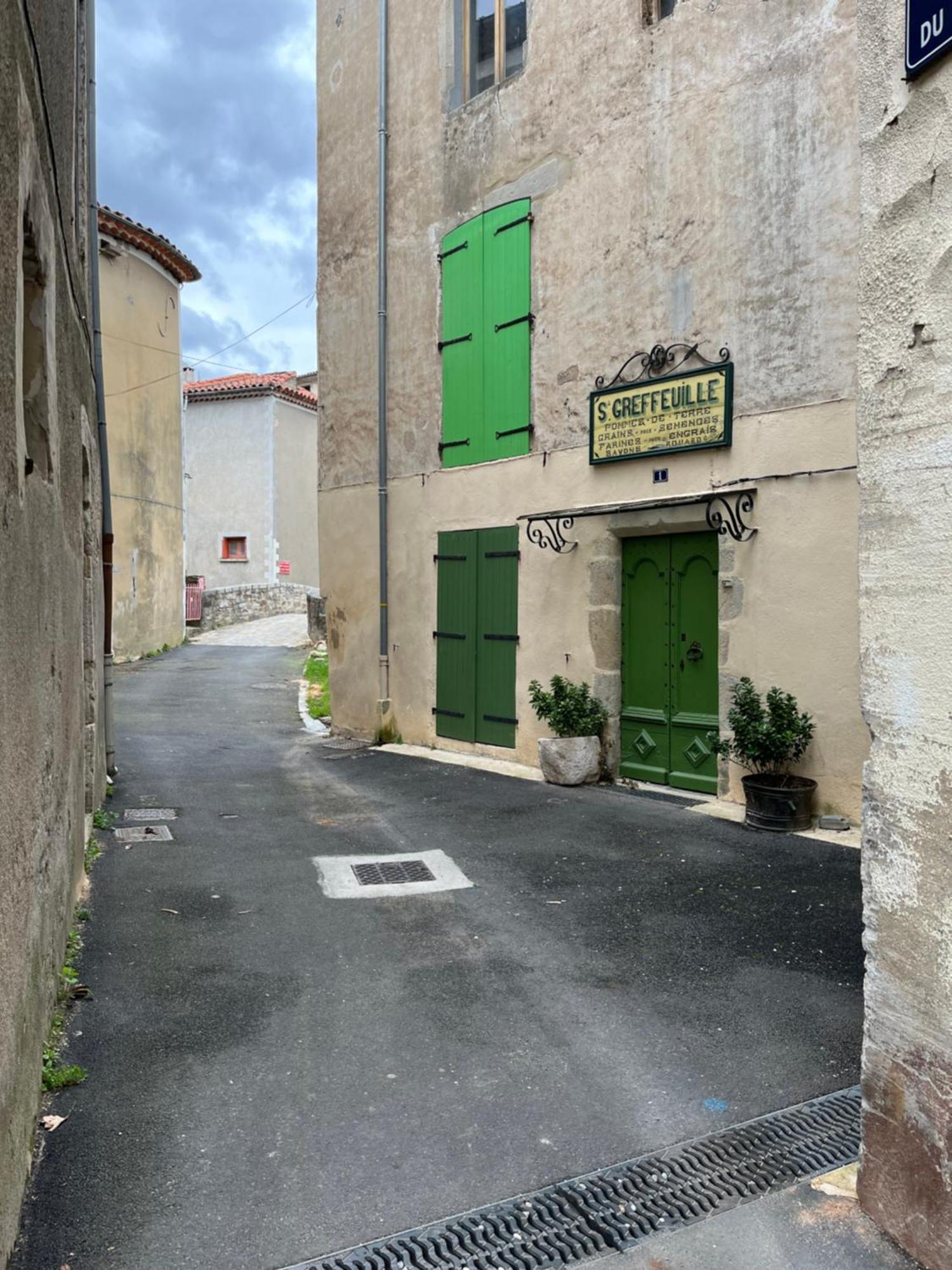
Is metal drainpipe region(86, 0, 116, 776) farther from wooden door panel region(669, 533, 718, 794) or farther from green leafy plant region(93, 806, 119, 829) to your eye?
wooden door panel region(669, 533, 718, 794)

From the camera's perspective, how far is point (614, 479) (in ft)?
26.2

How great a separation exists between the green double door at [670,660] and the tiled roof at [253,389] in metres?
23.3

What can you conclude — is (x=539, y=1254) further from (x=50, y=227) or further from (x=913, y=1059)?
(x=50, y=227)

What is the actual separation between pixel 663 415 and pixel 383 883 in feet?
14.1

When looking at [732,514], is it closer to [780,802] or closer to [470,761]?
[780,802]

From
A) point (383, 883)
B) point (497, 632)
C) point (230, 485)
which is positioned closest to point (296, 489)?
point (230, 485)

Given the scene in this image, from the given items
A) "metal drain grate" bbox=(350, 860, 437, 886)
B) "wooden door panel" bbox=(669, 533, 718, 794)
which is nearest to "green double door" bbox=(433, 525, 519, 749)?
"wooden door panel" bbox=(669, 533, 718, 794)

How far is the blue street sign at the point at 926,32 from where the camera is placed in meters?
2.04

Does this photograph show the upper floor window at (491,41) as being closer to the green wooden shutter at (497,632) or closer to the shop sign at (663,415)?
the shop sign at (663,415)

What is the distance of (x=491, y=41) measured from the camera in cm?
939

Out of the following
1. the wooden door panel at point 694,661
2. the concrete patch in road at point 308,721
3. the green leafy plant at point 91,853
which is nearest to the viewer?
the green leafy plant at point 91,853

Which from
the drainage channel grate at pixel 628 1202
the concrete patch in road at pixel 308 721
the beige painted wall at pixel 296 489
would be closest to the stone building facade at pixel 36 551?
the drainage channel grate at pixel 628 1202

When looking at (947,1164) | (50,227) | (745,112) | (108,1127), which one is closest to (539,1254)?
(947,1164)

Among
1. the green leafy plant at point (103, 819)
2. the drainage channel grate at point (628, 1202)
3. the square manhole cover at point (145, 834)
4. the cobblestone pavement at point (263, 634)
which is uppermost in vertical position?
the cobblestone pavement at point (263, 634)
